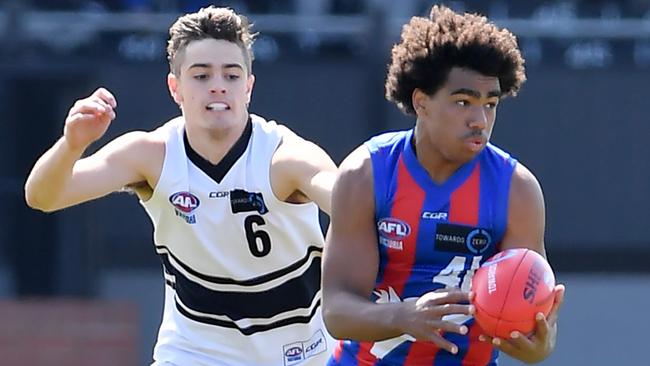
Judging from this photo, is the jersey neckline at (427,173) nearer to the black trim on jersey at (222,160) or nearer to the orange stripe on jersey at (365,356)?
the orange stripe on jersey at (365,356)

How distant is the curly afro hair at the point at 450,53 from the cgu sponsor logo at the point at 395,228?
1.33 ft

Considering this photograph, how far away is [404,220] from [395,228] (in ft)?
0.13

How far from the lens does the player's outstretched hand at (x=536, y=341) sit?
476 cm

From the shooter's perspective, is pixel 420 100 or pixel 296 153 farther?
pixel 296 153

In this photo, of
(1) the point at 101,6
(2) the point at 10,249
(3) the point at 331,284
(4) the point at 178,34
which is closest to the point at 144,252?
(2) the point at 10,249

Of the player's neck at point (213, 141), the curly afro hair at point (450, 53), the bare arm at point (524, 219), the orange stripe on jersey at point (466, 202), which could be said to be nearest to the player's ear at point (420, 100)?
the curly afro hair at point (450, 53)

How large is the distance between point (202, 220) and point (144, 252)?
6.26 m

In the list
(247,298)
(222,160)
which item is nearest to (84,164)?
(222,160)

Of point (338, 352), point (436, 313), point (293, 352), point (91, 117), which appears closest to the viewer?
point (436, 313)

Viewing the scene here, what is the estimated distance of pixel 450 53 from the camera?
16.5ft

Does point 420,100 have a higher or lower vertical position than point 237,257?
higher

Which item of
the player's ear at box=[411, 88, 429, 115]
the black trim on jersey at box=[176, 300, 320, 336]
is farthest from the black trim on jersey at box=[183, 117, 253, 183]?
the player's ear at box=[411, 88, 429, 115]

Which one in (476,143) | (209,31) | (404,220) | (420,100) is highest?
(209,31)

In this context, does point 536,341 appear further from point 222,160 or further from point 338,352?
point 222,160
